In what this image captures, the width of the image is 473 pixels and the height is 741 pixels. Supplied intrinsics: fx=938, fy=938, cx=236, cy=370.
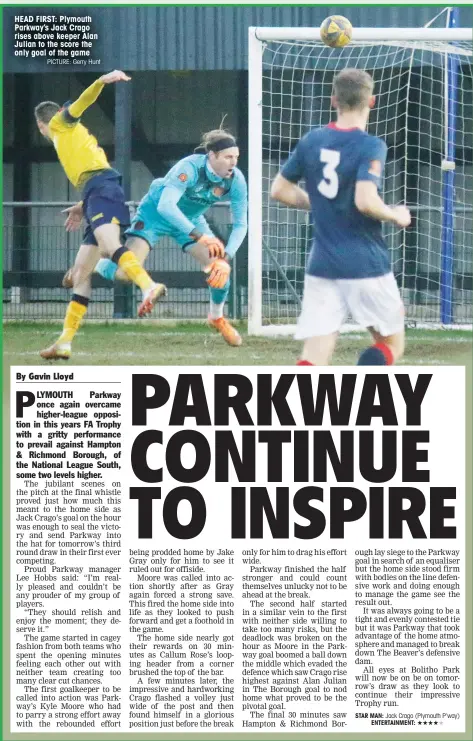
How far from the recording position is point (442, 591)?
389cm

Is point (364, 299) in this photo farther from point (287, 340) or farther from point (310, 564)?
point (310, 564)

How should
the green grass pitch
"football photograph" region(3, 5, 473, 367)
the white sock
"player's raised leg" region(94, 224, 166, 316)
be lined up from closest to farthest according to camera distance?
1. "football photograph" region(3, 5, 473, 367)
2. the green grass pitch
3. "player's raised leg" region(94, 224, 166, 316)
4. the white sock

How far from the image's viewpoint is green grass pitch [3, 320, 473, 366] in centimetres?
430

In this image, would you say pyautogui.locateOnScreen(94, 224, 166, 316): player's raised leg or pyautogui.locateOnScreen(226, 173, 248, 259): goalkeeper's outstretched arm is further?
pyautogui.locateOnScreen(226, 173, 248, 259): goalkeeper's outstretched arm

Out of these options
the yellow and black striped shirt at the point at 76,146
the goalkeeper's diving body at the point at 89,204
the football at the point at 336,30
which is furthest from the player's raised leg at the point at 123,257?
the football at the point at 336,30

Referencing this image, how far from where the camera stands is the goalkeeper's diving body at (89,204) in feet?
15.5

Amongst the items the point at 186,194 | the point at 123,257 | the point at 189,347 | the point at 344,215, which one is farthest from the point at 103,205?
the point at 344,215

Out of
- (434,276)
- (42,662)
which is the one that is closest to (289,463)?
(42,662)

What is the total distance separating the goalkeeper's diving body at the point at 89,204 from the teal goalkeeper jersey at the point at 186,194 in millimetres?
158

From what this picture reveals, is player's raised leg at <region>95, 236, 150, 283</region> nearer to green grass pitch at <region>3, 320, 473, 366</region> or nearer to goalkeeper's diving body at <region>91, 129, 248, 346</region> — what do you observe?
goalkeeper's diving body at <region>91, 129, 248, 346</region>

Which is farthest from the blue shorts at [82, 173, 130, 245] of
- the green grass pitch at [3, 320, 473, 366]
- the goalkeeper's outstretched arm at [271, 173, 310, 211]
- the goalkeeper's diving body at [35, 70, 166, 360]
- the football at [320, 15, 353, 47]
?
the football at [320, 15, 353, 47]

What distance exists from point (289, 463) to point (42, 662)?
4.32 ft

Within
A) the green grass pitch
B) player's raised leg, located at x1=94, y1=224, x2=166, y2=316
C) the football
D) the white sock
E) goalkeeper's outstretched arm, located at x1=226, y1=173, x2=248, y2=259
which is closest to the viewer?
the green grass pitch

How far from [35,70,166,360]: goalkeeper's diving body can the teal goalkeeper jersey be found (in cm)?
16
